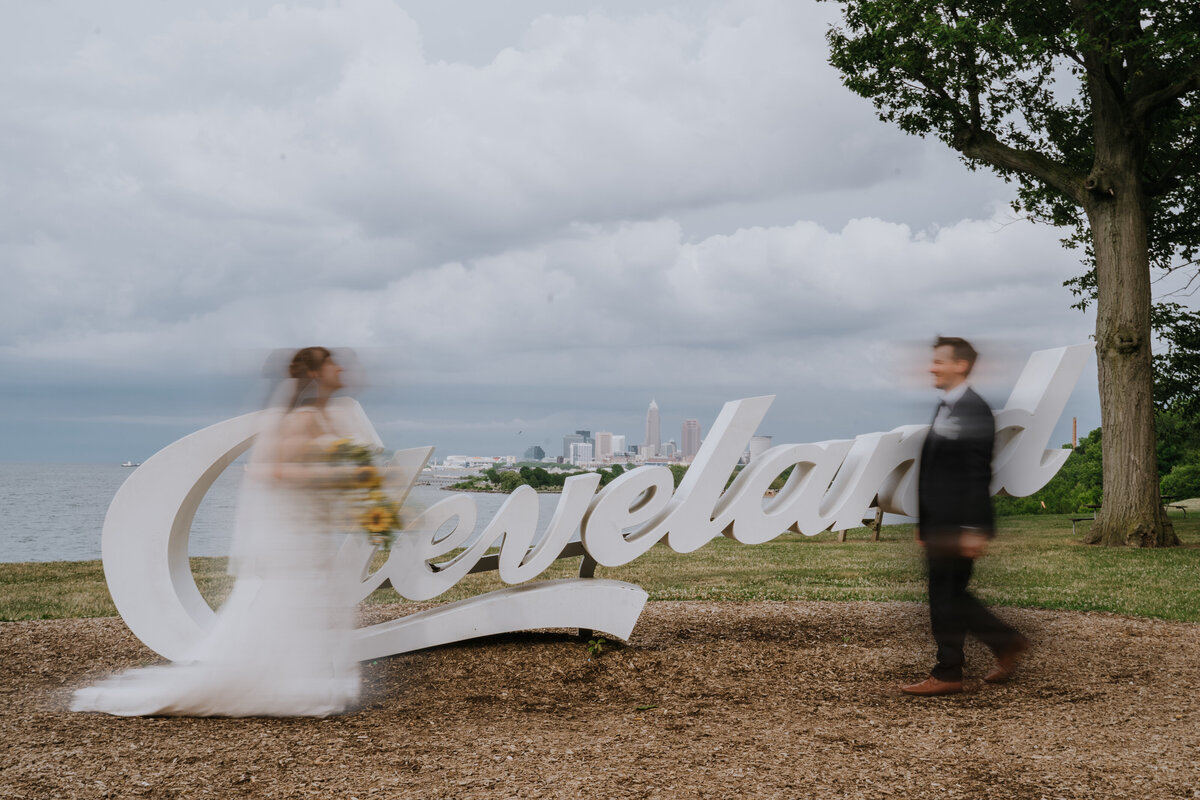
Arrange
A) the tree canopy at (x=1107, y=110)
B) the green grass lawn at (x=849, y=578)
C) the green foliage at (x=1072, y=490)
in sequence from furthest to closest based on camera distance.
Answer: the green foliage at (x=1072, y=490) < the tree canopy at (x=1107, y=110) < the green grass lawn at (x=849, y=578)

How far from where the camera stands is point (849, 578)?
14289mm

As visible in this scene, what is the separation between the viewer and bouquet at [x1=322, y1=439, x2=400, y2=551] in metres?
5.83

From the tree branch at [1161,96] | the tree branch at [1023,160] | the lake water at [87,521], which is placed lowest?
the lake water at [87,521]

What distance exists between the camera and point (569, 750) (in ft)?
16.8

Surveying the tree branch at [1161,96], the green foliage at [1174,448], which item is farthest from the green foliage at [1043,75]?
the green foliage at [1174,448]

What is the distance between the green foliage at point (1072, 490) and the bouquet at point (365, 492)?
29.2m

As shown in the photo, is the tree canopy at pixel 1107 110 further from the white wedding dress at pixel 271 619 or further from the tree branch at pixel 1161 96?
the white wedding dress at pixel 271 619

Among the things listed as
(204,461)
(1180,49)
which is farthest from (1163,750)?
(1180,49)

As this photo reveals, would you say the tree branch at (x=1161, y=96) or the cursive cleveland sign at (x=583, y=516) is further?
the tree branch at (x=1161, y=96)

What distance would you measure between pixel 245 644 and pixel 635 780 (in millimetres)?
2912

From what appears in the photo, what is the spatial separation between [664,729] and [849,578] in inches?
370

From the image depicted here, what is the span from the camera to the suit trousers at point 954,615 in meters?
6.02

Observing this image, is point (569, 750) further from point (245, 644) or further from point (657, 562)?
point (657, 562)

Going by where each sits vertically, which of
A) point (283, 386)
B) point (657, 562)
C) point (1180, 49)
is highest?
point (1180, 49)
